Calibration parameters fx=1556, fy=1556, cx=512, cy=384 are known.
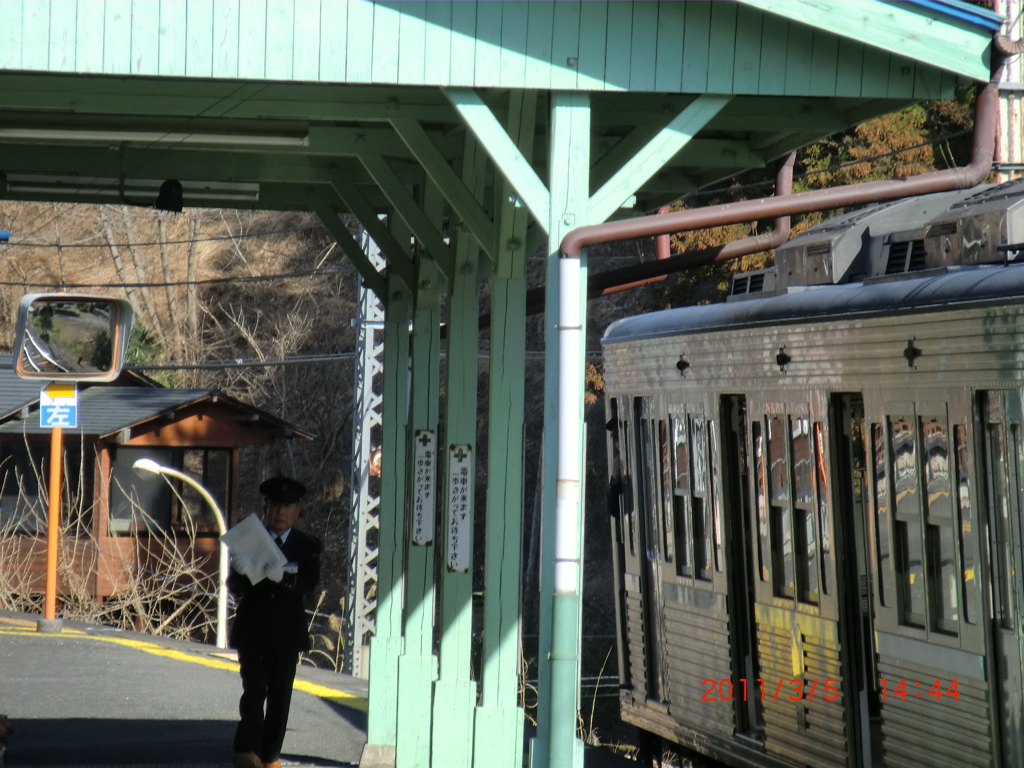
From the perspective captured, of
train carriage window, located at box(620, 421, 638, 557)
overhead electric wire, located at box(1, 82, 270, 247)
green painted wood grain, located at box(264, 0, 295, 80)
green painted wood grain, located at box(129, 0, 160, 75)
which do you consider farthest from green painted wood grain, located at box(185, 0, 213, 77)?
train carriage window, located at box(620, 421, 638, 557)

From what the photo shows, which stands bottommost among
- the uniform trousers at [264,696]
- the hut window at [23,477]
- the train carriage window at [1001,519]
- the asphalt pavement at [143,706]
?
the asphalt pavement at [143,706]

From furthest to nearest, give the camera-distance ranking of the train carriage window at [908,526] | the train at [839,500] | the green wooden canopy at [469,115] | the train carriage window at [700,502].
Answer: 1. the train carriage window at [700,502]
2. the train carriage window at [908,526]
3. the train at [839,500]
4. the green wooden canopy at [469,115]

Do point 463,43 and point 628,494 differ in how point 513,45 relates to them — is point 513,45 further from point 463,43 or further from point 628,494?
point 628,494

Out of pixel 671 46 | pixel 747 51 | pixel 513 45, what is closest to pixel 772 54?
pixel 747 51

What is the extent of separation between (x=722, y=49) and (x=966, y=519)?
211cm

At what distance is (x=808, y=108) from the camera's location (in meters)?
7.42

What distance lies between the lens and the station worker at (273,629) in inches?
310

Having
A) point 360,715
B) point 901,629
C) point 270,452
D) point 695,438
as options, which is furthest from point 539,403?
point 901,629

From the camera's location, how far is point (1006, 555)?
595 cm

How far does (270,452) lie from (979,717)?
31990 mm

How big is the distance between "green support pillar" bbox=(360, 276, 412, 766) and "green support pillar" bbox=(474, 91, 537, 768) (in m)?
2.53

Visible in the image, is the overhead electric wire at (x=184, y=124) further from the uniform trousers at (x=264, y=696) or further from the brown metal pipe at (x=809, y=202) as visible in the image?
the uniform trousers at (x=264, y=696)

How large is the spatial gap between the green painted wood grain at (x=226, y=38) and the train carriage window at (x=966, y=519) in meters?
3.21
